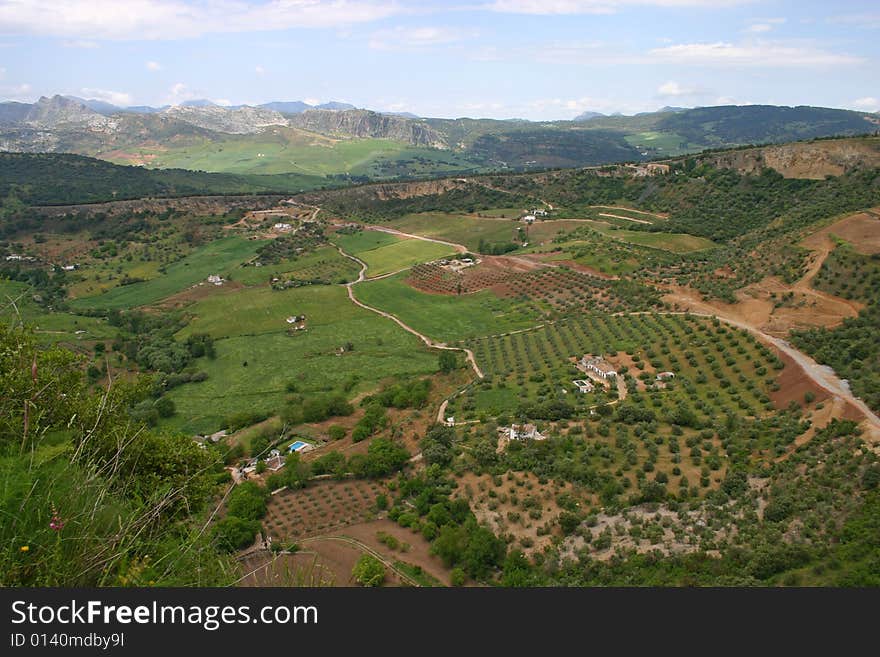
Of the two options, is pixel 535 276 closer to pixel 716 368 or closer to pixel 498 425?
pixel 716 368

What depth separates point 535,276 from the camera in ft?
251

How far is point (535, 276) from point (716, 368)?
36547mm

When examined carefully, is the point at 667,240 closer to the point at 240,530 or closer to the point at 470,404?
the point at 470,404

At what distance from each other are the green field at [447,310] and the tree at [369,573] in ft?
127

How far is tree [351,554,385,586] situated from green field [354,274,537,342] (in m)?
38.8

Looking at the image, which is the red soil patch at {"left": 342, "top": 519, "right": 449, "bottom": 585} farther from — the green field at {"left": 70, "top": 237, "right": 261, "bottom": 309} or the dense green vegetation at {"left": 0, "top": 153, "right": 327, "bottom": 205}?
the dense green vegetation at {"left": 0, "top": 153, "right": 327, "bottom": 205}

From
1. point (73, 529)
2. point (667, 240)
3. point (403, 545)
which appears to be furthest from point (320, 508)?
point (667, 240)

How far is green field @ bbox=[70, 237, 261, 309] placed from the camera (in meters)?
83.4

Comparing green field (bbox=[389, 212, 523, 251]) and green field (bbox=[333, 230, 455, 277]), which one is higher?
green field (bbox=[389, 212, 523, 251])

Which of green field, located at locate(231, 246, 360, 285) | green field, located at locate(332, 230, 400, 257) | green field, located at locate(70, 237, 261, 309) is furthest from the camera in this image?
green field, located at locate(332, 230, 400, 257)

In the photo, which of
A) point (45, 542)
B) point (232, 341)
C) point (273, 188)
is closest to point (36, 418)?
point (45, 542)

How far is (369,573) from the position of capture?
24625 millimetres

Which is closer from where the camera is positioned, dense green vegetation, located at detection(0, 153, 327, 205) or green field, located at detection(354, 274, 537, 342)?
green field, located at detection(354, 274, 537, 342)

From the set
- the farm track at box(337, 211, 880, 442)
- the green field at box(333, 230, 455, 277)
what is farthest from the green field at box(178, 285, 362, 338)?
the green field at box(333, 230, 455, 277)
